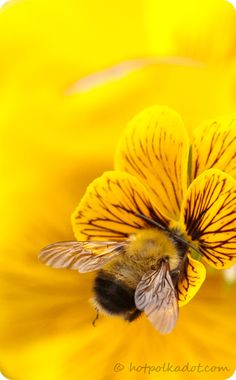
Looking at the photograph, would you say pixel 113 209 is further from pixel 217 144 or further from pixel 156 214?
pixel 217 144

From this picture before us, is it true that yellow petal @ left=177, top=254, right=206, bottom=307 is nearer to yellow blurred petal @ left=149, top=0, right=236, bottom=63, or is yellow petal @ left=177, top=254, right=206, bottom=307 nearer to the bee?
the bee

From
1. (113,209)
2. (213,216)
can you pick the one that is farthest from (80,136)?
(213,216)

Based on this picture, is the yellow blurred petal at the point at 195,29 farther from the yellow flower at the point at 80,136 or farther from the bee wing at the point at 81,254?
the bee wing at the point at 81,254

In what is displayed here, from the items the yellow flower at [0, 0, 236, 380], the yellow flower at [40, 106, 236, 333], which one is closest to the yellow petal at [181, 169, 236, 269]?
the yellow flower at [40, 106, 236, 333]

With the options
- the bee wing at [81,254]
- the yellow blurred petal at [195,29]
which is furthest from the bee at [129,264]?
the yellow blurred petal at [195,29]

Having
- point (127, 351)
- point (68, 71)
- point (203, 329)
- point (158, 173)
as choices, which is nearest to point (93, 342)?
point (127, 351)

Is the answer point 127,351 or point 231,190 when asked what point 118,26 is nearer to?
point 231,190
